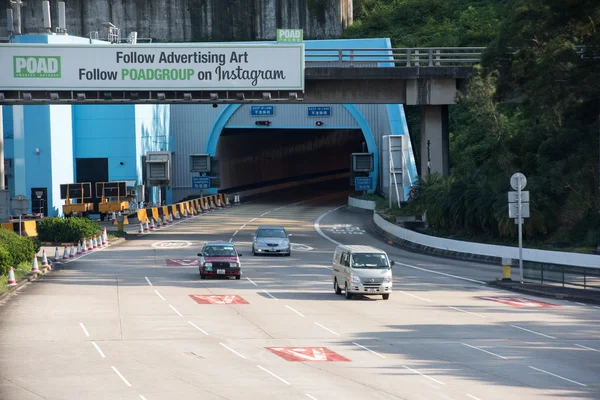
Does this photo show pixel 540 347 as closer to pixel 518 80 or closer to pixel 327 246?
pixel 518 80

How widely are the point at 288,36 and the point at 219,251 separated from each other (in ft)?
54.9

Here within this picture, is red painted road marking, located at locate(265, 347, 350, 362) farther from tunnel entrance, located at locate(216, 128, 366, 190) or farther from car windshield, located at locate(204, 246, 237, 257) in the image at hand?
tunnel entrance, located at locate(216, 128, 366, 190)

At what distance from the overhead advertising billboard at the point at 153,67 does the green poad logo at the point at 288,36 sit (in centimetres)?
96

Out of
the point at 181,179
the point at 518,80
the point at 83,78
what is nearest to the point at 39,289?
the point at 83,78

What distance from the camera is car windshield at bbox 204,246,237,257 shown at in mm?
38438

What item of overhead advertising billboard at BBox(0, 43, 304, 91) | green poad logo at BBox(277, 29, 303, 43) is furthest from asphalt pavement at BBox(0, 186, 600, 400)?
green poad logo at BBox(277, 29, 303, 43)

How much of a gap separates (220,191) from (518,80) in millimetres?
47317

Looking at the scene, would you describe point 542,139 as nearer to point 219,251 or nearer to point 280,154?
point 219,251

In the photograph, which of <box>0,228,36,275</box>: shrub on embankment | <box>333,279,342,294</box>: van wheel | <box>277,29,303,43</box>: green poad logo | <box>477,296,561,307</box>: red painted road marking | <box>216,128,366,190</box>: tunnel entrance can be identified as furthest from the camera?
<box>216,128,366,190</box>: tunnel entrance

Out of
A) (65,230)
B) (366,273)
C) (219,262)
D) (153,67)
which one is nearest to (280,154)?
(65,230)

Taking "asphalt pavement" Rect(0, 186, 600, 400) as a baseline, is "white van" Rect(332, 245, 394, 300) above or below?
above

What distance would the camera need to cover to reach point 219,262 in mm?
37938

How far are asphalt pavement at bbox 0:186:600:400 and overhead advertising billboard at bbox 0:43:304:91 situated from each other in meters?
10.8

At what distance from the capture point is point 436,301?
32.5m
